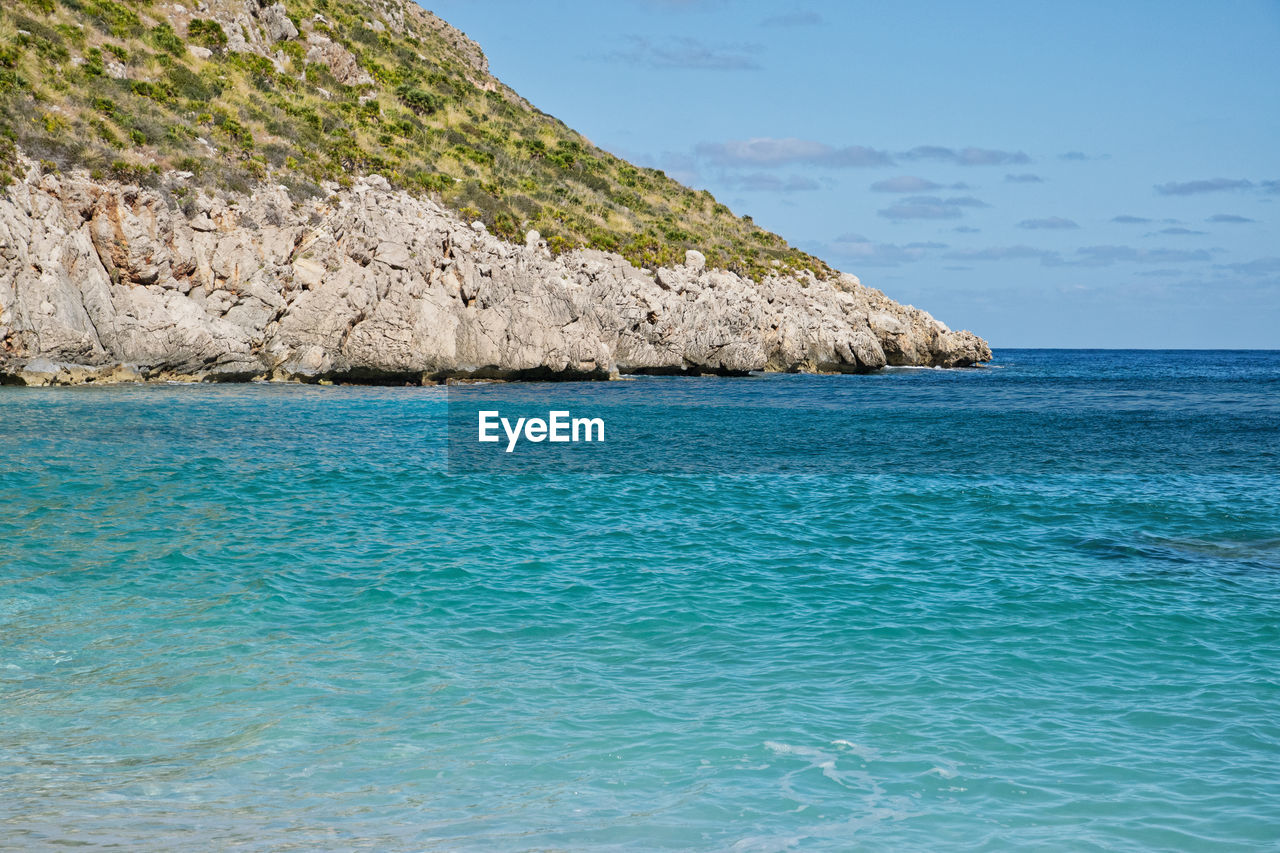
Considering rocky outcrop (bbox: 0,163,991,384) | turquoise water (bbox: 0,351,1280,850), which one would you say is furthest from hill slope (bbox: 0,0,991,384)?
turquoise water (bbox: 0,351,1280,850)

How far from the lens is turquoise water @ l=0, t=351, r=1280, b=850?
23.7 ft

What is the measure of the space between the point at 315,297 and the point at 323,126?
22962 mm

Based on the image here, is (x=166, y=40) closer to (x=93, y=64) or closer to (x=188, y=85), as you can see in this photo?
(x=188, y=85)

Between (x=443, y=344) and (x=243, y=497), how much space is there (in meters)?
33.6

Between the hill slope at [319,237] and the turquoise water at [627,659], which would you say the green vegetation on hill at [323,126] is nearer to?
the hill slope at [319,237]

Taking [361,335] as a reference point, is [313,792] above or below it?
below

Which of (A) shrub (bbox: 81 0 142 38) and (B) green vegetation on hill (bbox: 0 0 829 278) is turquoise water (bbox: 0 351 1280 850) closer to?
(B) green vegetation on hill (bbox: 0 0 829 278)

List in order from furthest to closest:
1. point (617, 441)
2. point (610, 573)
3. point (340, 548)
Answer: point (617, 441) < point (340, 548) < point (610, 573)

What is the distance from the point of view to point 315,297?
50469 millimetres

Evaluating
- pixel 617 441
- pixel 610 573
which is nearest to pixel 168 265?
pixel 617 441

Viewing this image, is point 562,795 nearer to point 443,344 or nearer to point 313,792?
point 313,792

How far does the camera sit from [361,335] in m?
51.8

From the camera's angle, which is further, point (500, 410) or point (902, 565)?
point (500, 410)

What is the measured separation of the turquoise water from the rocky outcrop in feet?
72.4
